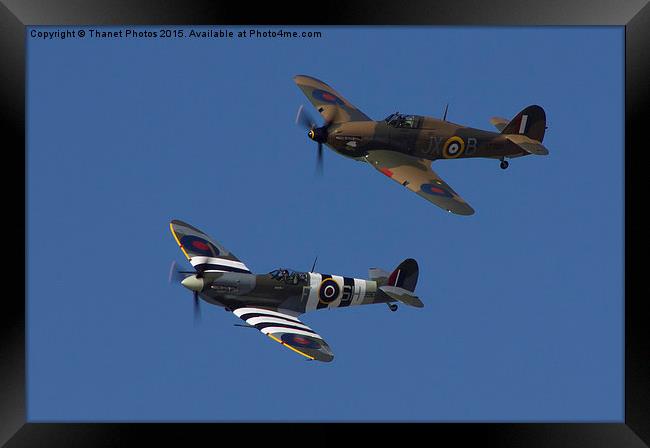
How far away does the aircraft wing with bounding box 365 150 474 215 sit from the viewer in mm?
15523

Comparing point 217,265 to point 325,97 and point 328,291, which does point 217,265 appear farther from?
point 325,97

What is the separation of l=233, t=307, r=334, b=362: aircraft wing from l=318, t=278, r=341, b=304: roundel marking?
2.36ft

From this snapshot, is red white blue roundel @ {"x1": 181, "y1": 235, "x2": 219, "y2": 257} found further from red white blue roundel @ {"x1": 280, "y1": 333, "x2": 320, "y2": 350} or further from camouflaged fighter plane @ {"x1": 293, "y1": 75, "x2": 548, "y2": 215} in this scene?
red white blue roundel @ {"x1": 280, "y1": 333, "x2": 320, "y2": 350}

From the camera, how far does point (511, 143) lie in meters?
17.1

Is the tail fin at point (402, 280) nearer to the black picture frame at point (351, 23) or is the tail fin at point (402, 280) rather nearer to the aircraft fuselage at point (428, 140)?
the aircraft fuselage at point (428, 140)

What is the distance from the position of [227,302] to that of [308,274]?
4.53 ft

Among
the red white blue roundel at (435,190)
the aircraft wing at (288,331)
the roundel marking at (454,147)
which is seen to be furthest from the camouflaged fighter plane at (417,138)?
the aircraft wing at (288,331)

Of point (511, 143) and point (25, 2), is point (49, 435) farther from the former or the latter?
point (511, 143)

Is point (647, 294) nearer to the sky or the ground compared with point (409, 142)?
nearer to the ground

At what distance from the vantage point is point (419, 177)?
54.2 feet

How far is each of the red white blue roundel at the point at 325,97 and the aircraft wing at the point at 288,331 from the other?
4.02 m

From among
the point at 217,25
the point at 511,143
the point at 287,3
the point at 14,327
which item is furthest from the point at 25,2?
the point at 511,143

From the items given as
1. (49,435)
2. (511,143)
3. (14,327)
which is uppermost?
(511,143)

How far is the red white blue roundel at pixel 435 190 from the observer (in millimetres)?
15844
